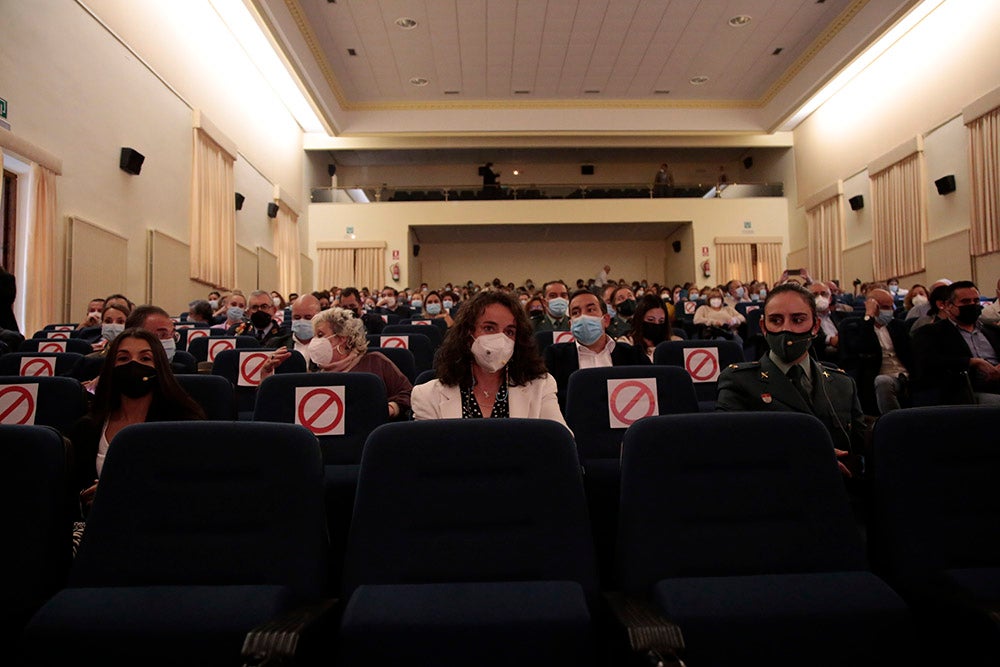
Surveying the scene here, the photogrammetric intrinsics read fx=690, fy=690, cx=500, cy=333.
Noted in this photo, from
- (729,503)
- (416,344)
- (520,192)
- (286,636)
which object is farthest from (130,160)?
(520,192)

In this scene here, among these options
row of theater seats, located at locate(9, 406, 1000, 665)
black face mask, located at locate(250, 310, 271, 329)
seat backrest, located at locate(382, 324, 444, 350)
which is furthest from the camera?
seat backrest, located at locate(382, 324, 444, 350)

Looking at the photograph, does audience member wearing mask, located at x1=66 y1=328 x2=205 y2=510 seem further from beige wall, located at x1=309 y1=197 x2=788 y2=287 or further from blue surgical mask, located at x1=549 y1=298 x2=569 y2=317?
beige wall, located at x1=309 y1=197 x2=788 y2=287

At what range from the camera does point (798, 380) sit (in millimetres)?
2613

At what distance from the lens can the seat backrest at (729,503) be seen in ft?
5.29

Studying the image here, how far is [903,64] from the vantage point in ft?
42.1

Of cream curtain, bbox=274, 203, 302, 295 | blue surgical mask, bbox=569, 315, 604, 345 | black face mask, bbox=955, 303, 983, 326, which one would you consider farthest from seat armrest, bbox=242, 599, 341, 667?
cream curtain, bbox=274, 203, 302, 295

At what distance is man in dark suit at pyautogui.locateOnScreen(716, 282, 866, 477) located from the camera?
99.0 inches

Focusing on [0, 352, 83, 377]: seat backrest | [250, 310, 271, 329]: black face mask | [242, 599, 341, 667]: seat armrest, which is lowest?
[242, 599, 341, 667]: seat armrest

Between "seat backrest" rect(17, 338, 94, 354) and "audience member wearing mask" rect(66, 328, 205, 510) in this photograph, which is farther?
"seat backrest" rect(17, 338, 94, 354)

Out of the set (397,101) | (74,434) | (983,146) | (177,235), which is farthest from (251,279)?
(983,146)

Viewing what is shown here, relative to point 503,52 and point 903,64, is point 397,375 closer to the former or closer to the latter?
point 503,52

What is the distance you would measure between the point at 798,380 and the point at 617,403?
2.31 ft

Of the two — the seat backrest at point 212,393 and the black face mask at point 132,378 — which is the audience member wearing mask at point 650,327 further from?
the black face mask at point 132,378

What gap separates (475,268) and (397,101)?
6236 mm
